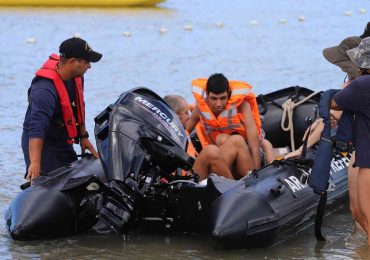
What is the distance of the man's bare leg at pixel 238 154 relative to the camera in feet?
22.1

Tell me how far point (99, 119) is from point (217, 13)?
71.1 feet

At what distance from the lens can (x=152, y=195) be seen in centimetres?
587

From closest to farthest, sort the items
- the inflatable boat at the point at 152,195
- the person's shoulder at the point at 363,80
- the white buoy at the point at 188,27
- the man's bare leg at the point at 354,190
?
the person's shoulder at the point at 363,80 < the inflatable boat at the point at 152,195 < the man's bare leg at the point at 354,190 < the white buoy at the point at 188,27

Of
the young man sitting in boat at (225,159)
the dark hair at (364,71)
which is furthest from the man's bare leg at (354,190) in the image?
the young man sitting in boat at (225,159)

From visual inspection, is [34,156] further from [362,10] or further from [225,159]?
[362,10]

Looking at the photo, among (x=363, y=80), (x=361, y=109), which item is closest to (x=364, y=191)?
(x=361, y=109)

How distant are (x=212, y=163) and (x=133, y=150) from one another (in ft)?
2.72

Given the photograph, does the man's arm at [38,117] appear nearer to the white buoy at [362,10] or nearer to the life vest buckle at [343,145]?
the life vest buckle at [343,145]

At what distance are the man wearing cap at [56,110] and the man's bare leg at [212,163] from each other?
848 millimetres

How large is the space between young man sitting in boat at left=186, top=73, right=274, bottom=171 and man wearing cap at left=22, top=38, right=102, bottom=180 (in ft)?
2.87

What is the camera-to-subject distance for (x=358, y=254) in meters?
6.15

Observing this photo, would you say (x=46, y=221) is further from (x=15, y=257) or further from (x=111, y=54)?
(x=111, y=54)

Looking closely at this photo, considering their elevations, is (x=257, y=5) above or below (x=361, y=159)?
below

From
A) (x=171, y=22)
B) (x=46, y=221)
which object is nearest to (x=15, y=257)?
(x=46, y=221)
